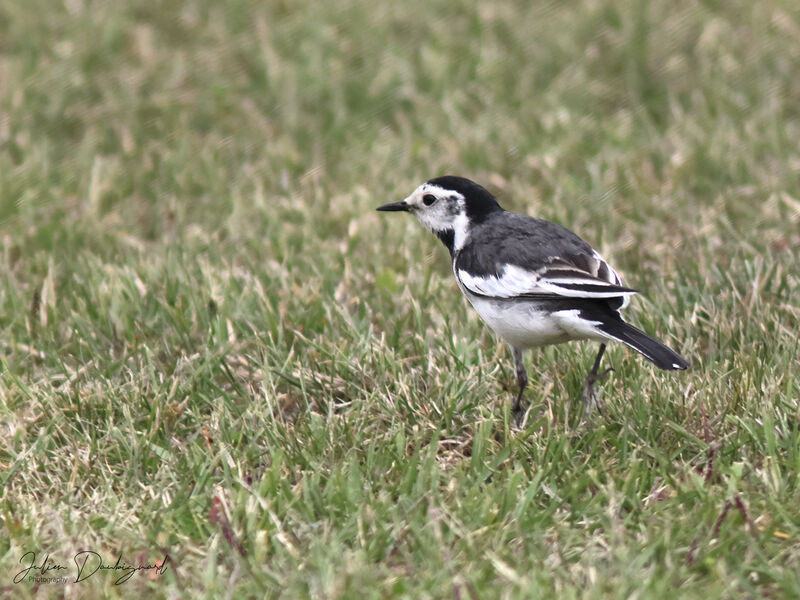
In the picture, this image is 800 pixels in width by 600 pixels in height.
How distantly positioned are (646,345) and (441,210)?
1.76m

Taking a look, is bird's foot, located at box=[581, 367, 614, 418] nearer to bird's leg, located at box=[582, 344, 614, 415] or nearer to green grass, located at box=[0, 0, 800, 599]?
bird's leg, located at box=[582, 344, 614, 415]

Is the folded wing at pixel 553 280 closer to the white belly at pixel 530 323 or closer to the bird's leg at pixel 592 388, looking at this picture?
the white belly at pixel 530 323

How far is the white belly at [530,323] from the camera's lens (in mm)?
4926

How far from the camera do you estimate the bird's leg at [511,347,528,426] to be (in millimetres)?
5223

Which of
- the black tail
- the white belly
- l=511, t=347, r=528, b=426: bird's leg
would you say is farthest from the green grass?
the black tail

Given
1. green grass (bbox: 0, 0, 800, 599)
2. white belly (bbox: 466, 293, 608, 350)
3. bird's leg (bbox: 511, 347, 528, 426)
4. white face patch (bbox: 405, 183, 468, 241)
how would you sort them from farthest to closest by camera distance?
white face patch (bbox: 405, 183, 468, 241), bird's leg (bbox: 511, 347, 528, 426), white belly (bbox: 466, 293, 608, 350), green grass (bbox: 0, 0, 800, 599)

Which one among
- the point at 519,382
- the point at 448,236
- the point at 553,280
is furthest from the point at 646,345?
the point at 448,236

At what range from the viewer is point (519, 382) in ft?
17.5

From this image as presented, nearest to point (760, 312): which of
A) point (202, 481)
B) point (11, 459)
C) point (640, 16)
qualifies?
point (202, 481)

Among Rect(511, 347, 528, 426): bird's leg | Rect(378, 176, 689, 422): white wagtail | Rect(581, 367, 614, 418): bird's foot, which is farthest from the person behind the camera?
Rect(511, 347, 528, 426): bird's leg

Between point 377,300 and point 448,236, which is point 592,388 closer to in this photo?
point 448,236

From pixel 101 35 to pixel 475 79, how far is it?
348 centimetres

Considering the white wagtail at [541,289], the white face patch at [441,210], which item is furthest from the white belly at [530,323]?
the white face patch at [441,210]

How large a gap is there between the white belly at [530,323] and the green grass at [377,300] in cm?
28
